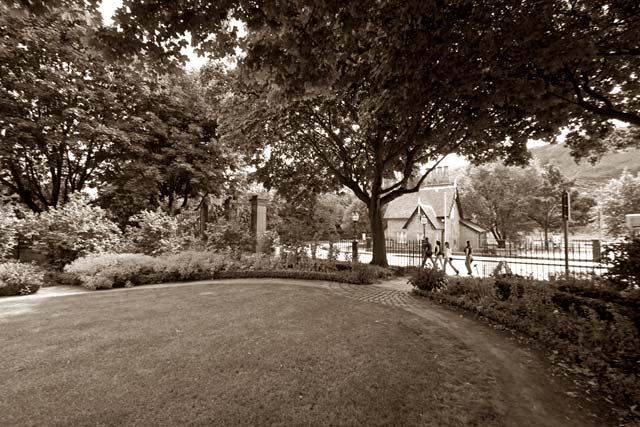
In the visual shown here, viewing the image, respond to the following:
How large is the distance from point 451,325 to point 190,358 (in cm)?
573

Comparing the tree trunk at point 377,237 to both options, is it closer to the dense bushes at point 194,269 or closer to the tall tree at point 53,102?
the dense bushes at point 194,269

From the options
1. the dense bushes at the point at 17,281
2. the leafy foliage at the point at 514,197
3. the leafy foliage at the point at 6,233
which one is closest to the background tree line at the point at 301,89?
the leafy foliage at the point at 6,233

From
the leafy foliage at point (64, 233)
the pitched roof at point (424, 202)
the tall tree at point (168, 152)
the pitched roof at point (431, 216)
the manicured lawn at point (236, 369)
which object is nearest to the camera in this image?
the manicured lawn at point (236, 369)

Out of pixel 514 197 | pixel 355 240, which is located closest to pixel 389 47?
pixel 355 240

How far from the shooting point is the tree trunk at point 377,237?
1545 centimetres

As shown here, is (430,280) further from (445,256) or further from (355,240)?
(355,240)

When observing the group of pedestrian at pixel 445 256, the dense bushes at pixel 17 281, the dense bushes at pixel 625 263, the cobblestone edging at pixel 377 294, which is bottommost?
the cobblestone edging at pixel 377 294

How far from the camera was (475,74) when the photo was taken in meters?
6.73

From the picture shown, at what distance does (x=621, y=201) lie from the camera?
29.9m

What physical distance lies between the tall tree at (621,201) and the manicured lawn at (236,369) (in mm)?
35623

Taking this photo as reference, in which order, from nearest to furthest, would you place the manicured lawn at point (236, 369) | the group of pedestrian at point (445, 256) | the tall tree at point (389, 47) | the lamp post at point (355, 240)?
the manicured lawn at point (236, 369), the tall tree at point (389, 47), the group of pedestrian at point (445, 256), the lamp post at point (355, 240)

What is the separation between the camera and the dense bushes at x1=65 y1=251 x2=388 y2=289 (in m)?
11.3

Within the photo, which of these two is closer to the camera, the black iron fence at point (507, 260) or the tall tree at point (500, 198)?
the black iron fence at point (507, 260)

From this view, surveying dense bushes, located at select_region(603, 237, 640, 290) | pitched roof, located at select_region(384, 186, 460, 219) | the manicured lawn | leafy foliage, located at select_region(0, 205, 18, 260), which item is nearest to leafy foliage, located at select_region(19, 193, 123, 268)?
leafy foliage, located at select_region(0, 205, 18, 260)
